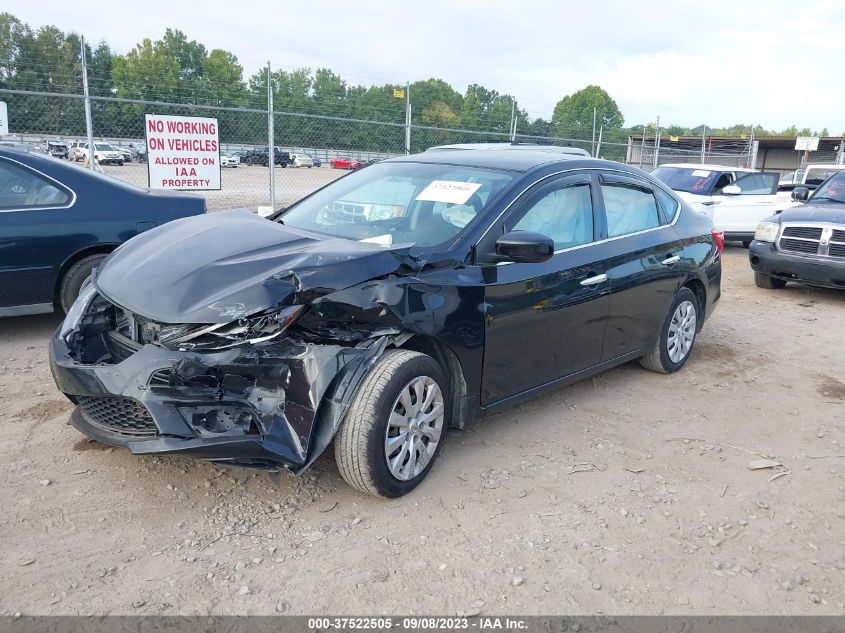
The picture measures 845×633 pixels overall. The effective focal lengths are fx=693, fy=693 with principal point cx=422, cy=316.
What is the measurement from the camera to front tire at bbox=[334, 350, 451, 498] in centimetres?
308

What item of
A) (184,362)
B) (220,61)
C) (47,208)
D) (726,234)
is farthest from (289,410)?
(220,61)

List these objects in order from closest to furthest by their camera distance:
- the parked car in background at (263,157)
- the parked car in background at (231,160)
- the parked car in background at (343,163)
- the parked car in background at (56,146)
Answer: the parked car in background at (56,146)
the parked car in background at (263,157)
the parked car in background at (231,160)
the parked car in background at (343,163)

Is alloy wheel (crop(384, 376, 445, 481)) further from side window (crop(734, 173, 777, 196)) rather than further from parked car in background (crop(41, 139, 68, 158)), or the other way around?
parked car in background (crop(41, 139, 68, 158))

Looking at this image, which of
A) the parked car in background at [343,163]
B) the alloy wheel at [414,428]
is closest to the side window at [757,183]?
the parked car in background at [343,163]

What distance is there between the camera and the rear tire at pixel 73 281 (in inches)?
215

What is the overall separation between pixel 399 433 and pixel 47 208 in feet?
12.5

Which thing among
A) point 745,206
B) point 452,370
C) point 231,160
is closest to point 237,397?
point 452,370

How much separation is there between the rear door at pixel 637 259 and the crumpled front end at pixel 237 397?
215 centimetres

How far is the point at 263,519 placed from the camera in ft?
10.3

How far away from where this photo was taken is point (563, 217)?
13.9ft

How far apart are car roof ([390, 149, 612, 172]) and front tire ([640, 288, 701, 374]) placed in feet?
4.10

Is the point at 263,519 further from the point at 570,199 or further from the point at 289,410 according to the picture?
the point at 570,199

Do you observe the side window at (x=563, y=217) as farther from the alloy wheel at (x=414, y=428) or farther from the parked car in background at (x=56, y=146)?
the parked car in background at (x=56, y=146)

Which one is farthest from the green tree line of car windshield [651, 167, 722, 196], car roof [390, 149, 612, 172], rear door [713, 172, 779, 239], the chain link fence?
car roof [390, 149, 612, 172]
